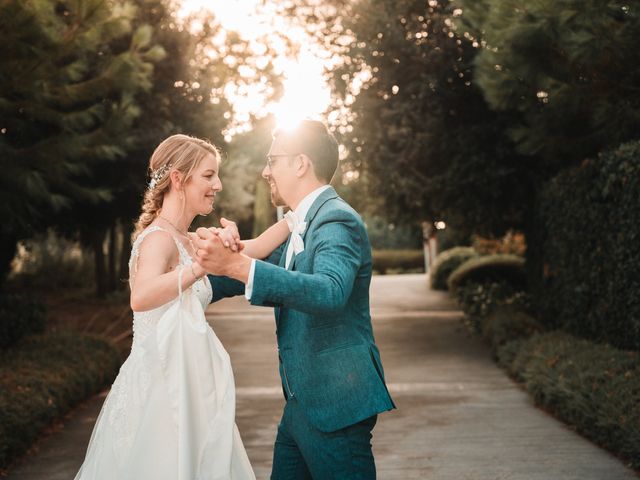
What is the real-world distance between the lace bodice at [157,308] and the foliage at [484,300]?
1161 cm

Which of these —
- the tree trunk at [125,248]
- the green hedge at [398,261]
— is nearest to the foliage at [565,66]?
the tree trunk at [125,248]

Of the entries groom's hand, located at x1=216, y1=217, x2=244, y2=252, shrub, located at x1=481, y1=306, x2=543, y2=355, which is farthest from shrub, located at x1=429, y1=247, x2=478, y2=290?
groom's hand, located at x1=216, y1=217, x2=244, y2=252

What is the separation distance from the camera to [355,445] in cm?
312

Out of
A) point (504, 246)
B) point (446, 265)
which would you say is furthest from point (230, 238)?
point (504, 246)

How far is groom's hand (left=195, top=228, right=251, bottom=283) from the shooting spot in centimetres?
270

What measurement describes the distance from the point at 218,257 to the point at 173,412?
84cm

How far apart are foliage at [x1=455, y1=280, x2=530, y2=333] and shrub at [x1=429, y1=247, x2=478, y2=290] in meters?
6.12

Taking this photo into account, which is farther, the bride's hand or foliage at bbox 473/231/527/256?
foliage at bbox 473/231/527/256

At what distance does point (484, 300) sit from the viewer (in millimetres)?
17000

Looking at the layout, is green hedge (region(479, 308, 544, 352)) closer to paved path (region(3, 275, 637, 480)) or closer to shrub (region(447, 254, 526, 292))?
paved path (region(3, 275, 637, 480))

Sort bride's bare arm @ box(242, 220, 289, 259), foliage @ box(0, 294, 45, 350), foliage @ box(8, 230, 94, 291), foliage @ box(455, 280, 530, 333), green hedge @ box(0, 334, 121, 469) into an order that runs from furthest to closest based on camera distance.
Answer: foliage @ box(8, 230, 94, 291)
foliage @ box(455, 280, 530, 333)
foliage @ box(0, 294, 45, 350)
green hedge @ box(0, 334, 121, 469)
bride's bare arm @ box(242, 220, 289, 259)

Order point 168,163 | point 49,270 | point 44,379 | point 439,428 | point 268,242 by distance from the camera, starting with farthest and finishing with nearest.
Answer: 1. point 49,270
2. point 44,379
3. point 439,428
4. point 268,242
5. point 168,163

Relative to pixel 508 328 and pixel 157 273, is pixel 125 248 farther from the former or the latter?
pixel 157 273

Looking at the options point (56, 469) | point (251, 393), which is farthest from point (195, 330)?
point (251, 393)
